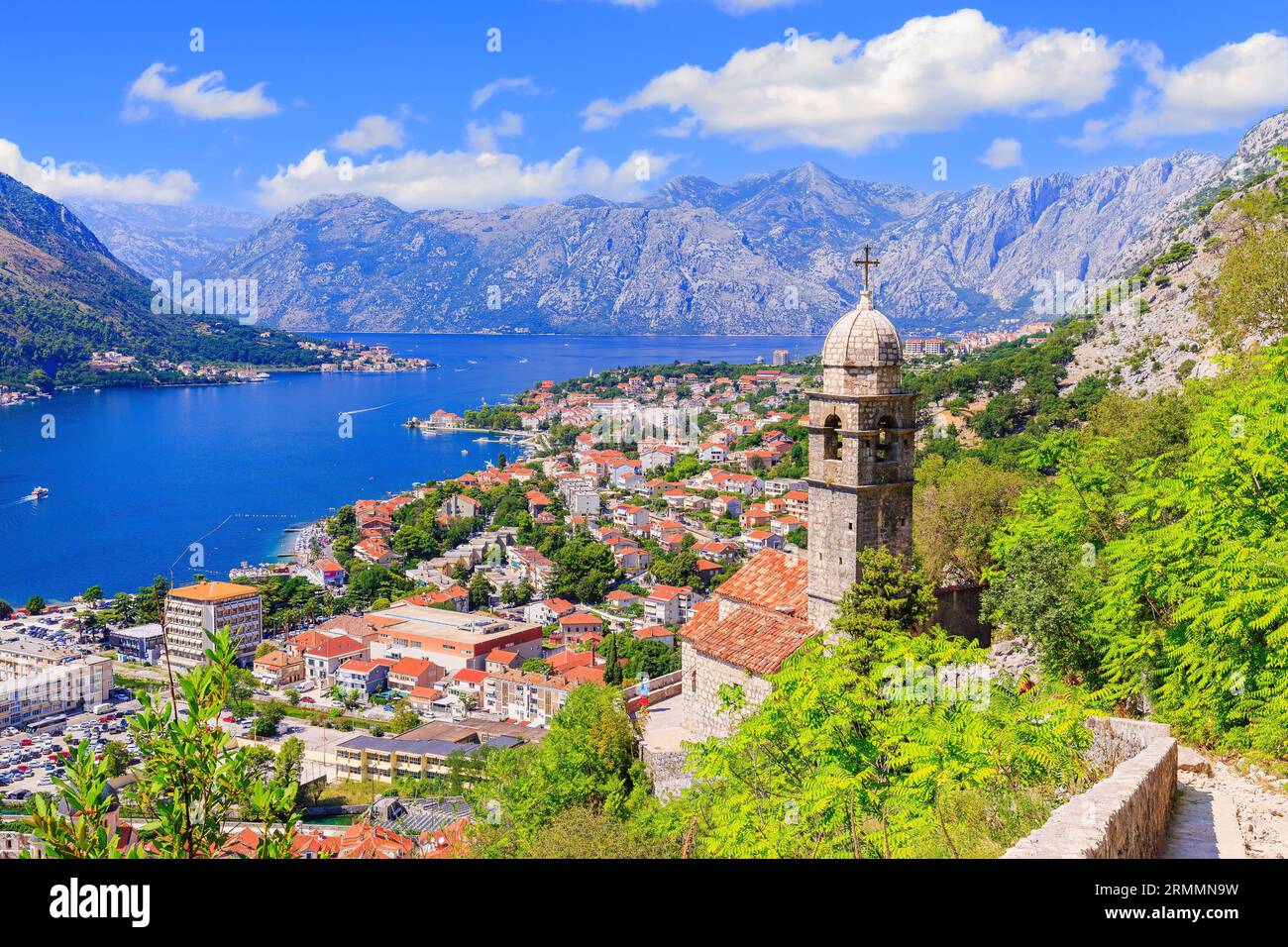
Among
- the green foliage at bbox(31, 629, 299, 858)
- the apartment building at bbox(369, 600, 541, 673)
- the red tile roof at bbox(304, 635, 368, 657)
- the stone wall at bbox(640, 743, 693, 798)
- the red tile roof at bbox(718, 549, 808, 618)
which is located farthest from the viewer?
the apartment building at bbox(369, 600, 541, 673)

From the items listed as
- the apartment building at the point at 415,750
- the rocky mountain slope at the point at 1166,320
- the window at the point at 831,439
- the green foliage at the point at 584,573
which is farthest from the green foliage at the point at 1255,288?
the green foliage at the point at 584,573

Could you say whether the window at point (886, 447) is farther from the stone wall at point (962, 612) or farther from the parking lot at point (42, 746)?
the parking lot at point (42, 746)

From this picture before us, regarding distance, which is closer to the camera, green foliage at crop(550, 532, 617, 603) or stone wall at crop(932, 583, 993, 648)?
stone wall at crop(932, 583, 993, 648)

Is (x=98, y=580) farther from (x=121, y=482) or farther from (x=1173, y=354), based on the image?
(x=1173, y=354)

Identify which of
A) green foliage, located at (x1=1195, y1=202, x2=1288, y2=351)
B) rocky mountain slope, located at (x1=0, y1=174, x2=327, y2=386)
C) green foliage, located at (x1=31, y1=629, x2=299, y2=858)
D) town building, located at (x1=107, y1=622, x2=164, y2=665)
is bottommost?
town building, located at (x1=107, y1=622, x2=164, y2=665)

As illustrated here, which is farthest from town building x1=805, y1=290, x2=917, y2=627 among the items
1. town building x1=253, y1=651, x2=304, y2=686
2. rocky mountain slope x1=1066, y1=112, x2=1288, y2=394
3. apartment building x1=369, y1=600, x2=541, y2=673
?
town building x1=253, y1=651, x2=304, y2=686

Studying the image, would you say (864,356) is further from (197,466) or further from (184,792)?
(197,466)

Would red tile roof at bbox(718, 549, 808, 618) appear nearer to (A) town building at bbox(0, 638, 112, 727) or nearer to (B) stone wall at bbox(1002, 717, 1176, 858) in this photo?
(B) stone wall at bbox(1002, 717, 1176, 858)
